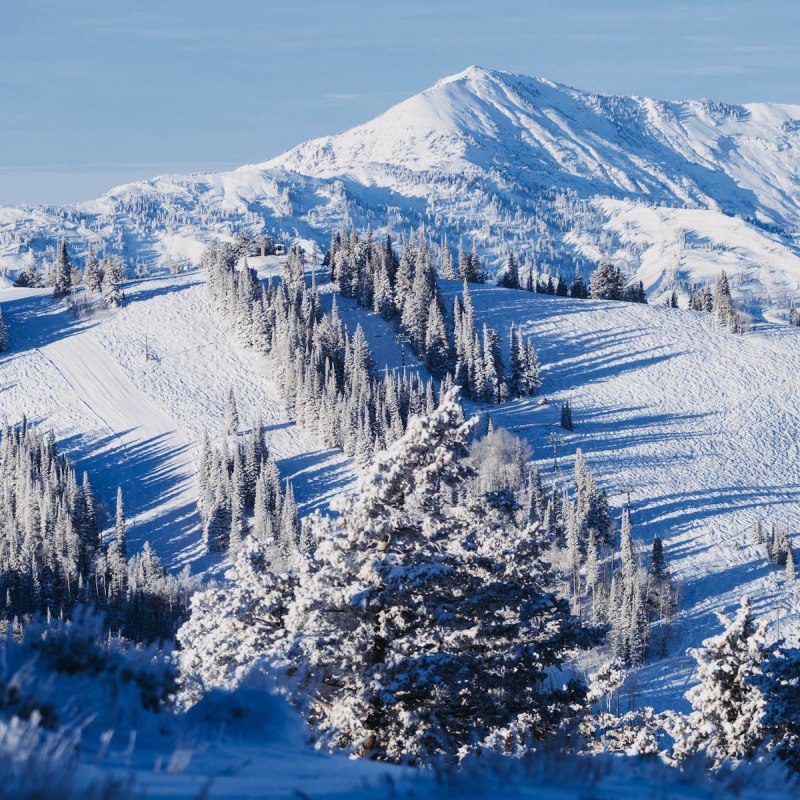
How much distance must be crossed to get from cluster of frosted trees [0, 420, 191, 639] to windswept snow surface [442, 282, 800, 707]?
157ft

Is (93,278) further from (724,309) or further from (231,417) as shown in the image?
(724,309)

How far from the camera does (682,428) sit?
124312 mm

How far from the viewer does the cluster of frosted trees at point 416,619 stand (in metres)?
14.9

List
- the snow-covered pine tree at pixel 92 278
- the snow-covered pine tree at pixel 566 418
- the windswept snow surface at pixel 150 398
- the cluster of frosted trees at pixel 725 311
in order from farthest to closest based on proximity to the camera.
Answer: the snow-covered pine tree at pixel 92 278 < the cluster of frosted trees at pixel 725 311 < the snow-covered pine tree at pixel 566 418 < the windswept snow surface at pixel 150 398

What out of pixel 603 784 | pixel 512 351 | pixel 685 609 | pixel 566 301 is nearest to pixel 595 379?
pixel 512 351

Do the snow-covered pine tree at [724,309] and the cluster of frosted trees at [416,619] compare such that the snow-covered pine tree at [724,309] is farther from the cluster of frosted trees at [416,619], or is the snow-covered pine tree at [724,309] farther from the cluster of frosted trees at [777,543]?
the cluster of frosted trees at [416,619]

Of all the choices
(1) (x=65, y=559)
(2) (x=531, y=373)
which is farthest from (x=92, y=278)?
(2) (x=531, y=373)

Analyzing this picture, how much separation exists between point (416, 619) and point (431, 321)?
401ft

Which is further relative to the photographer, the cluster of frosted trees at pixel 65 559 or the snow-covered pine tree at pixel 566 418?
the snow-covered pine tree at pixel 566 418

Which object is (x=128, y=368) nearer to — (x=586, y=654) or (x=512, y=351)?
(x=512, y=351)

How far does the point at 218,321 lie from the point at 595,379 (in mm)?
63438

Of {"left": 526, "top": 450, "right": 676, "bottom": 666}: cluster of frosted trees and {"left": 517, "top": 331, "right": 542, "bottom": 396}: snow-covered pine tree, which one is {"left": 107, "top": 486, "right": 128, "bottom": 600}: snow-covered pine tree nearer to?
{"left": 526, "top": 450, "right": 676, "bottom": 666}: cluster of frosted trees

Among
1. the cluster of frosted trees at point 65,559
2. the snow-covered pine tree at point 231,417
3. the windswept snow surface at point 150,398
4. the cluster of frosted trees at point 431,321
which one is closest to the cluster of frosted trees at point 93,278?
the windswept snow surface at point 150,398

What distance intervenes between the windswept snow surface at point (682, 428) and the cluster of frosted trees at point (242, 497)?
33.4 metres
